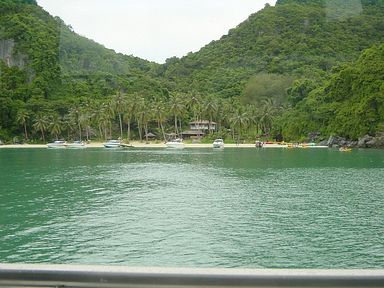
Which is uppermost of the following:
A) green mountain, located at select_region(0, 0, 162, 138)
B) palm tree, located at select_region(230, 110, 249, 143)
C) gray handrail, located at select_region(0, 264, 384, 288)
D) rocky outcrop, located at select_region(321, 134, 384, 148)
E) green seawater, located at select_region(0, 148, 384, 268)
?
green mountain, located at select_region(0, 0, 162, 138)

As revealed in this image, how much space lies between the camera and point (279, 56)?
152 meters

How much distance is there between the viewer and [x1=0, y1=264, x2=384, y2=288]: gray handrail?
339 centimetres

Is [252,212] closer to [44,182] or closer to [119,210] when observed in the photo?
[119,210]

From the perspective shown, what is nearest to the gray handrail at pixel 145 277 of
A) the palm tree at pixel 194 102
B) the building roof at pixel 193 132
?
the palm tree at pixel 194 102

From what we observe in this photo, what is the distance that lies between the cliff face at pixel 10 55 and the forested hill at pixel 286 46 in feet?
174

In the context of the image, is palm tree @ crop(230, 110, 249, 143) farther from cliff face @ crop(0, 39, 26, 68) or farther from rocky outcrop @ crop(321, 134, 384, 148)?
cliff face @ crop(0, 39, 26, 68)

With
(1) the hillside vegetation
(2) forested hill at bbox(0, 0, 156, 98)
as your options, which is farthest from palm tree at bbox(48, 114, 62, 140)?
(2) forested hill at bbox(0, 0, 156, 98)

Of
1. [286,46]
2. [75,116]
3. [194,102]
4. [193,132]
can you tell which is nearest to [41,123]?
[75,116]

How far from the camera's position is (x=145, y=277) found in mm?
3465

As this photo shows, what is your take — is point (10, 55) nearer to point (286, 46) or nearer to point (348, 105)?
point (286, 46)

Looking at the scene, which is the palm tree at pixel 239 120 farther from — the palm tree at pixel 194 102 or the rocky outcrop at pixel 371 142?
the rocky outcrop at pixel 371 142

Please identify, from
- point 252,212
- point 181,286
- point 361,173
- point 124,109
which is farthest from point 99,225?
point 124,109

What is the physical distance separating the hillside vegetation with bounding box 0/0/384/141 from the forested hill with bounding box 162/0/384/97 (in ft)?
1.31

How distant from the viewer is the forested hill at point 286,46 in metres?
140
